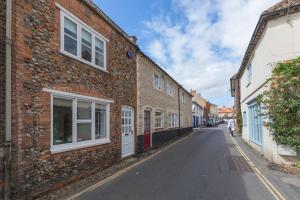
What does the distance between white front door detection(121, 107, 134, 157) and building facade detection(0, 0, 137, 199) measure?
0.47 m

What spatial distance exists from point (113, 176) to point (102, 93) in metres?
3.35

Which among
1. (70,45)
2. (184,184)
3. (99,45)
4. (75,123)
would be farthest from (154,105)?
(184,184)

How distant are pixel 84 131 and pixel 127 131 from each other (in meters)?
4.47

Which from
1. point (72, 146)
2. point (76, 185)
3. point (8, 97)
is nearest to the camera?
point (8, 97)

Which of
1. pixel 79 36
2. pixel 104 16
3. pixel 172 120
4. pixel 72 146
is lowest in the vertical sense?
pixel 72 146

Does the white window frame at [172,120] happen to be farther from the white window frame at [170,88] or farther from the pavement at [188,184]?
the pavement at [188,184]

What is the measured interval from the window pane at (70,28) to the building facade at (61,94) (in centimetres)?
3

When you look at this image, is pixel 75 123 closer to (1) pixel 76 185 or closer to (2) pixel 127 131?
(1) pixel 76 185

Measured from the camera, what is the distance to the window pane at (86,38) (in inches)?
393

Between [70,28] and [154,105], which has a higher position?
[70,28]

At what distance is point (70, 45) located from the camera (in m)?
9.19

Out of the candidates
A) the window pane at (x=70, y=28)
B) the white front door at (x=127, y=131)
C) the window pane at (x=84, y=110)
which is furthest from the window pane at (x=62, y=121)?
the white front door at (x=127, y=131)

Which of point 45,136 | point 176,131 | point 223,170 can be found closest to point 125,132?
point 223,170

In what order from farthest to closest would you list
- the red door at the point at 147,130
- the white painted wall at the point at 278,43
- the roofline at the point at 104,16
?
the red door at the point at 147,130 → the white painted wall at the point at 278,43 → the roofline at the point at 104,16
